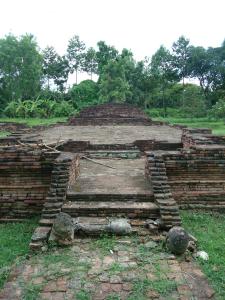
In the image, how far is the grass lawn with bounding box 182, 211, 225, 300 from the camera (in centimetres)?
364

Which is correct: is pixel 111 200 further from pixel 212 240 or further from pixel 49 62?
pixel 49 62

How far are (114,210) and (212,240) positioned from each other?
1.40 m

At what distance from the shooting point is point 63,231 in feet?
13.7

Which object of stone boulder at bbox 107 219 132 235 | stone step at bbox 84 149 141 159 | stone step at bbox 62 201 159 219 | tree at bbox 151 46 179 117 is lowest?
stone boulder at bbox 107 219 132 235

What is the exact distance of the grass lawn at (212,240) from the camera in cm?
364

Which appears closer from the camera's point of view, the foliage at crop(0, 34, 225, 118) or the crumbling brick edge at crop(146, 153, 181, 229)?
the crumbling brick edge at crop(146, 153, 181, 229)

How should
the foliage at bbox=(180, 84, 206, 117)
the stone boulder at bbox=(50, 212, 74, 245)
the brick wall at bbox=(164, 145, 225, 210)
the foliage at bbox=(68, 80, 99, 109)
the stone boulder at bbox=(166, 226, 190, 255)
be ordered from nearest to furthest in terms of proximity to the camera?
the stone boulder at bbox=(166, 226, 190, 255) < the stone boulder at bbox=(50, 212, 74, 245) < the brick wall at bbox=(164, 145, 225, 210) < the foliage at bbox=(180, 84, 206, 117) < the foliage at bbox=(68, 80, 99, 109)

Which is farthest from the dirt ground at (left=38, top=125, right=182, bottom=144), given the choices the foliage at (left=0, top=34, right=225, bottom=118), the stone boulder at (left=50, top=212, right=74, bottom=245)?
the foliage at (left=0, top=34, right=225, bottom=118)

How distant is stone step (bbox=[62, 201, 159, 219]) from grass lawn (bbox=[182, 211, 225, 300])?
0.66 meters

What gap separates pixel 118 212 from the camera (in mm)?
4879

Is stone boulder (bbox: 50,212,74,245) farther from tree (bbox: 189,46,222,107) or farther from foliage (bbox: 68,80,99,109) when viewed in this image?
foliage (bbox: 68,80,99,109)

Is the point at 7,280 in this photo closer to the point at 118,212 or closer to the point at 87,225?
the point at 87,225

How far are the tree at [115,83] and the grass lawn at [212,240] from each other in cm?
2579

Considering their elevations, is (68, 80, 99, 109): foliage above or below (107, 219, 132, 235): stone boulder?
above
